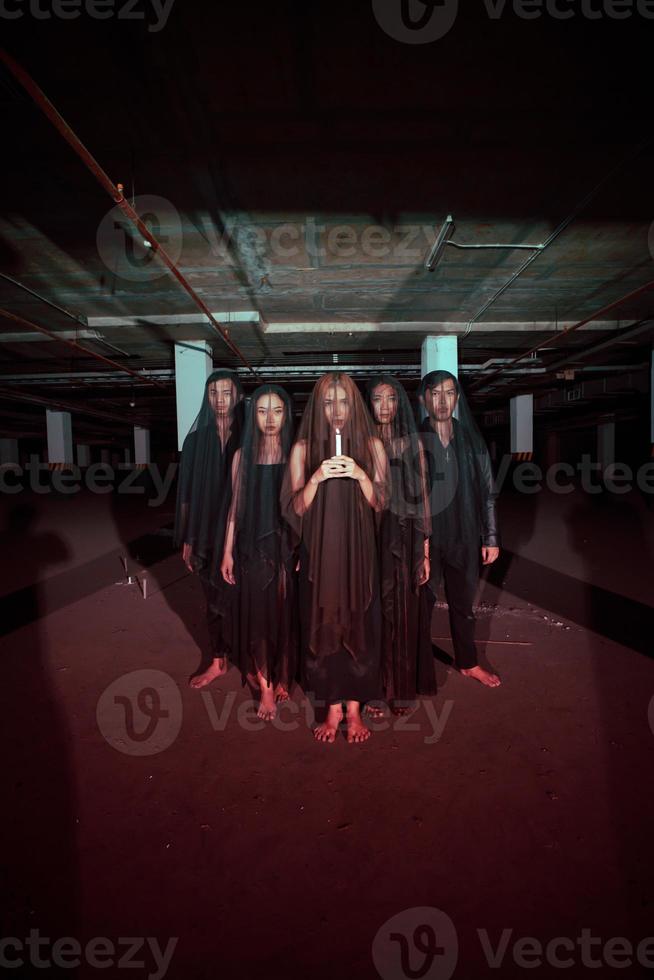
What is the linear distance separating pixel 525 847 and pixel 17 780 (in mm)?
2178

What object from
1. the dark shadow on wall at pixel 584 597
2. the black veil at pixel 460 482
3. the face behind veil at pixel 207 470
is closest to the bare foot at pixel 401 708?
the black veil at pixel 460 482

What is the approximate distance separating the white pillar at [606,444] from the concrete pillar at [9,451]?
26394mm

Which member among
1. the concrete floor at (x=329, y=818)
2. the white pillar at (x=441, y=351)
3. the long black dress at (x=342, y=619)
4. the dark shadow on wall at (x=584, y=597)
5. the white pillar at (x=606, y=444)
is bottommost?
the concrete floor at (x=329, y=818)

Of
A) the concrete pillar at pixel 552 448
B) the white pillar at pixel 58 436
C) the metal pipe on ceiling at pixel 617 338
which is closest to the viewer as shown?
the metal pipe on ceiling at pixel 617 338

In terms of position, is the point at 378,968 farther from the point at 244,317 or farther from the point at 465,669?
the point at 244,317

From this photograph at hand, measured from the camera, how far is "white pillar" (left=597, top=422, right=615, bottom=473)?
17.5m

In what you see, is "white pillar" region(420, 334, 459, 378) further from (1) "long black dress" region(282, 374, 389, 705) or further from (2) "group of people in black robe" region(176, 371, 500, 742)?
(1) "long black dress" region(282, 374, 389, 705)

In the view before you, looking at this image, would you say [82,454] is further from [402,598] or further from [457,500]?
[402,598]

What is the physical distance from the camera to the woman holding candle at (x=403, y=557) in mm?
2289

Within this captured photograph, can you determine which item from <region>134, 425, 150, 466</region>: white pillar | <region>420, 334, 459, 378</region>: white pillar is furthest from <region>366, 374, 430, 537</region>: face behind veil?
<region>134, 425, 150, 466</region>: white pillar

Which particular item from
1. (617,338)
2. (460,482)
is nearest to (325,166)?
(460,482)

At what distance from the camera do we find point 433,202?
13.8 ft

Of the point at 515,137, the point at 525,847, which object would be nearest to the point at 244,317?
the point at 515,137

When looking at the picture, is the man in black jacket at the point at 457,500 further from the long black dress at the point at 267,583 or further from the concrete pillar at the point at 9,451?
the concrete pillar at the point at 9,451
